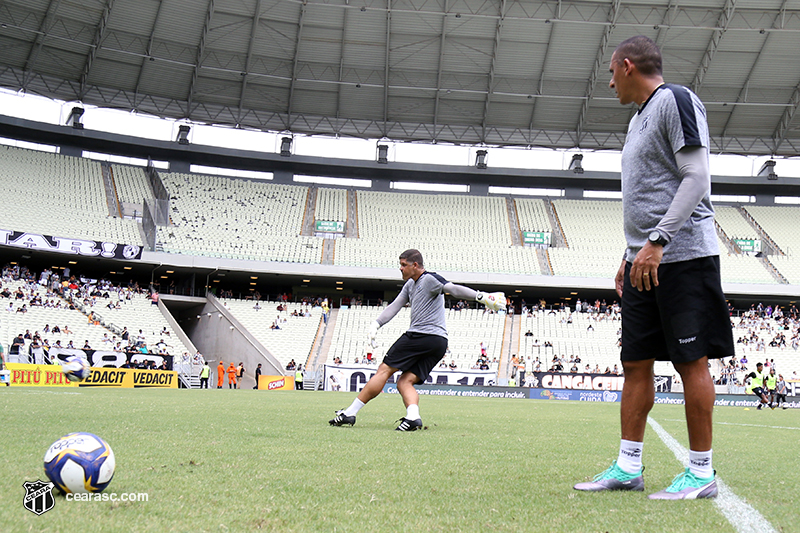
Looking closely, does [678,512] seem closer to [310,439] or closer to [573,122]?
[310,439]

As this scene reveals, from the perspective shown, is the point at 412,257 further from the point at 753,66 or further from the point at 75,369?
the point at 753,66

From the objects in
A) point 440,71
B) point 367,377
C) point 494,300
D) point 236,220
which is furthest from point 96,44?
point 494,300

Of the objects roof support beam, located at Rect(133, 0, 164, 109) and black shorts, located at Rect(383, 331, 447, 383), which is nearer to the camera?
black shorts, located at Rect(383, 331, 447, 383)

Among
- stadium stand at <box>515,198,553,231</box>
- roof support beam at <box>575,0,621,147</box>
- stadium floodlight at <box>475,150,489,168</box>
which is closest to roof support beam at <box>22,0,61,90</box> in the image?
stadium floodlight at <box>475,150,489,168</box>

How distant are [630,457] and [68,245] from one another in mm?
38419

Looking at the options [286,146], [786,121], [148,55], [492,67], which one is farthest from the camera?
[286,146]

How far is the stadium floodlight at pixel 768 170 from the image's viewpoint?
1911 inches

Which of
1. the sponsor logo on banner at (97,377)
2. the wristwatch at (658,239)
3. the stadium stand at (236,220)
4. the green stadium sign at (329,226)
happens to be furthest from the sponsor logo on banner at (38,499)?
the green stadium sign at (329,226)

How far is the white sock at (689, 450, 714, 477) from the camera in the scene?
10.9 ft

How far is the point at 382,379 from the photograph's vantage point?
299 inches

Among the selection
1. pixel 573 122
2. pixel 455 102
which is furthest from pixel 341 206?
pixel 573 122

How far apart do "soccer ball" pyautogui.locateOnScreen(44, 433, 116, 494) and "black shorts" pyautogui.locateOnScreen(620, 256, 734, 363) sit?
270cm

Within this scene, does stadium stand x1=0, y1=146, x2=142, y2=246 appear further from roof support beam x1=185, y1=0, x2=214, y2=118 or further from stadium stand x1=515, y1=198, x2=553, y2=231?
stadium stand x1=515, y1=198, x2=553, y2=231

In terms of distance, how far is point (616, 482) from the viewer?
3.49 m
